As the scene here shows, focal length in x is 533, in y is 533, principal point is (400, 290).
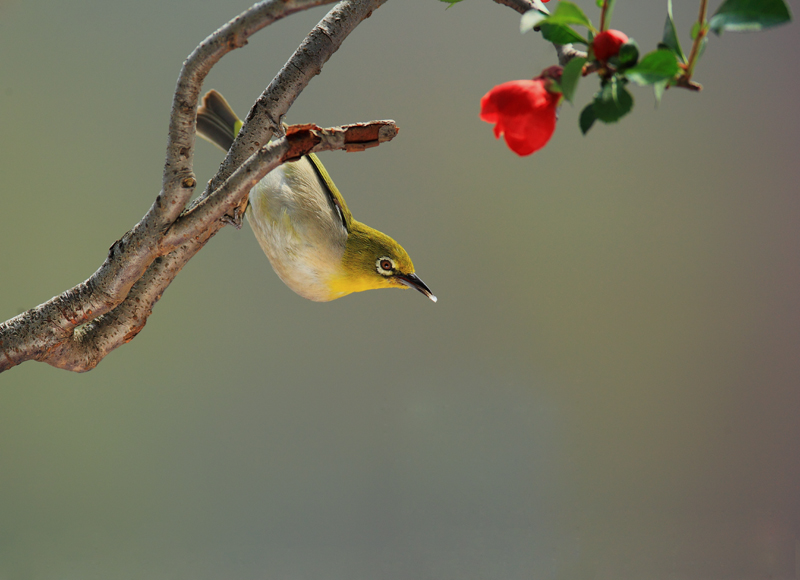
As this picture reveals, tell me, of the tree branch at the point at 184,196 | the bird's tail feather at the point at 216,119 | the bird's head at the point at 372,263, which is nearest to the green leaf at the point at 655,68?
the tree branch at the point at 184,196

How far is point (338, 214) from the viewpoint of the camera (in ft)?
2.89

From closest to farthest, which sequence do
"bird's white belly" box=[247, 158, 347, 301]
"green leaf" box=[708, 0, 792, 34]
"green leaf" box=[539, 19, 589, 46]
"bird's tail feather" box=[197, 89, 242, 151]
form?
"green leaf" box=[708, 0, 792, 34] → "green leaf" box=[539, 19, 589, 46] → "bird's white belly" box=[247, 158, 347, 301] → "bird's tail feather" box=[197, 89, 242, 151]

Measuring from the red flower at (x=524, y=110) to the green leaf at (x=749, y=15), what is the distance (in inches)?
4.8

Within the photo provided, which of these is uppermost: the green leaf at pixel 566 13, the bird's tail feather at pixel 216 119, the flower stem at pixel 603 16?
the bird's tail feather at pixel 216 119

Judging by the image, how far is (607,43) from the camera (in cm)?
43

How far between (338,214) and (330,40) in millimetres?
261

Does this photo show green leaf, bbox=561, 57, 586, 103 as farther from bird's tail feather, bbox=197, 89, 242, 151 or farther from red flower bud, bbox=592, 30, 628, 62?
bird's tail feather, bbox=197, 89, 242, 151

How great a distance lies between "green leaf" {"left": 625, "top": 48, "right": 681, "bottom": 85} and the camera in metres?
0.40

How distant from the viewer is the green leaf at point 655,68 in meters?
0.40

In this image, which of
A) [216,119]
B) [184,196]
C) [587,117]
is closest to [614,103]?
[587,117]

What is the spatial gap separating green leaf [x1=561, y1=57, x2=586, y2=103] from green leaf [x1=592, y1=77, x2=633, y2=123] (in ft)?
0.08

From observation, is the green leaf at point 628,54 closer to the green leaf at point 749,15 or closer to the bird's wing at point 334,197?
the green leaf at point 749,15

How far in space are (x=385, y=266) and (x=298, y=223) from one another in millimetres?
160

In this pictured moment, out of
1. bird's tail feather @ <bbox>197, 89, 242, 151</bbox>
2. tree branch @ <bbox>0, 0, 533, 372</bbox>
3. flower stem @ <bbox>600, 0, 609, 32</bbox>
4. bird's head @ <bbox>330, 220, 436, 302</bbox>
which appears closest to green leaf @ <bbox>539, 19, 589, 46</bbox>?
flower stem @ <bbox>600, 0, 609, 32</bbox>
